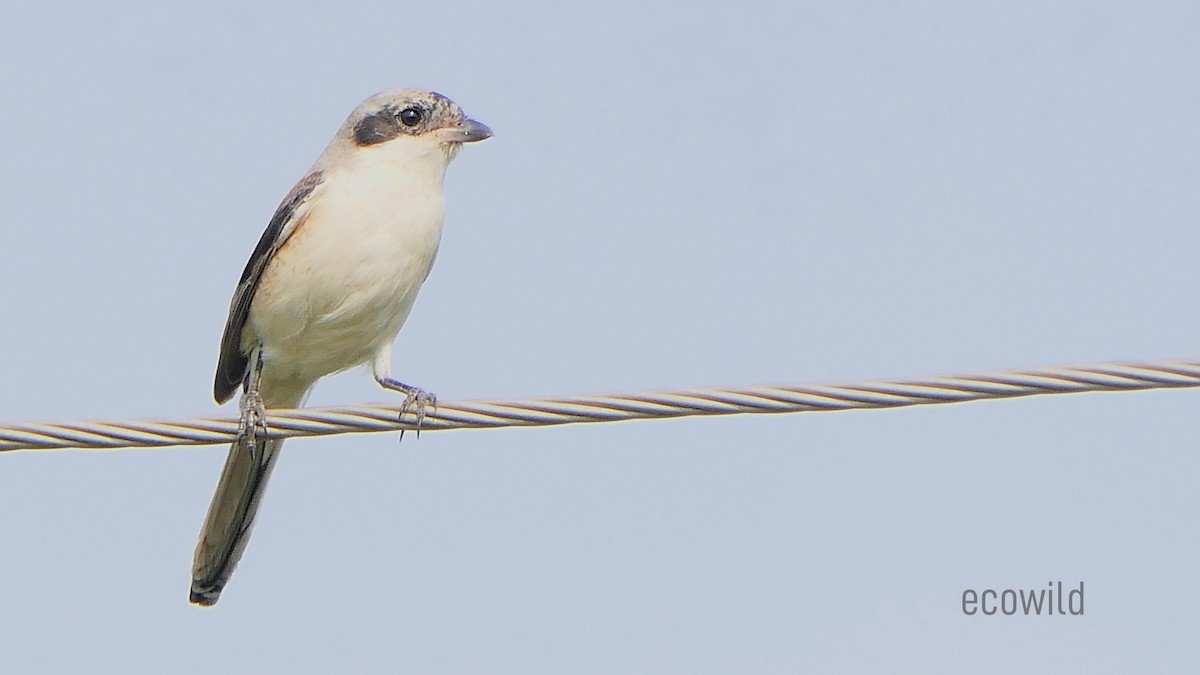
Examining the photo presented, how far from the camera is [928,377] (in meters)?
4.69

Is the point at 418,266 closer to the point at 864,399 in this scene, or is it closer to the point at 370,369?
the point at 370,369

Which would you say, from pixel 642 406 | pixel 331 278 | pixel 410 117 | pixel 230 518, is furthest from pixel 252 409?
pixel 642 406

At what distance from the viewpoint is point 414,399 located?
6.52 meters

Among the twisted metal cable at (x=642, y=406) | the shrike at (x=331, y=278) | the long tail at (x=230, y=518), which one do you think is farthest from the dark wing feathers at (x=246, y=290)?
the twisted metal cable at (x=642, y=406)

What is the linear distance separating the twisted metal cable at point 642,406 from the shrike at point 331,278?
1728 mm

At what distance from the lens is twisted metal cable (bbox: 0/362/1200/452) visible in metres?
4.60

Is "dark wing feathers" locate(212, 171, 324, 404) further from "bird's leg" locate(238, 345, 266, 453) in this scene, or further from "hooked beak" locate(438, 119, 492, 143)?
"hooked beak" locate(438, 119, 492, 143)

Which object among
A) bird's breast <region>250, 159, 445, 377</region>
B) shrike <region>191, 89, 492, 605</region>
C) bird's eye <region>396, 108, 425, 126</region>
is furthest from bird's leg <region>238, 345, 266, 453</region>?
bird's eye <region>396, 108, 425, 126</region>

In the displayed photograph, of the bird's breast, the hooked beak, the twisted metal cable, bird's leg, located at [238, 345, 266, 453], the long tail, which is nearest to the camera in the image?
the twisted metal cable

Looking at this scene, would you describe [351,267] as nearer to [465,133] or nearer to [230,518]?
[465,133]

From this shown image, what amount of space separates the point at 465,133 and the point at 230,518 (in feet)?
7.23

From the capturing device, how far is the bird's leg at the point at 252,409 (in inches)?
220

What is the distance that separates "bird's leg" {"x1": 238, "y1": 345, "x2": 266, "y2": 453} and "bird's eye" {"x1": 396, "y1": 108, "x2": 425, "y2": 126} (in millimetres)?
1335

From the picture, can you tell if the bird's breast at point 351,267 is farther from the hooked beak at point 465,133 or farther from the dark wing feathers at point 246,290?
the hooked beak at point 465,133
